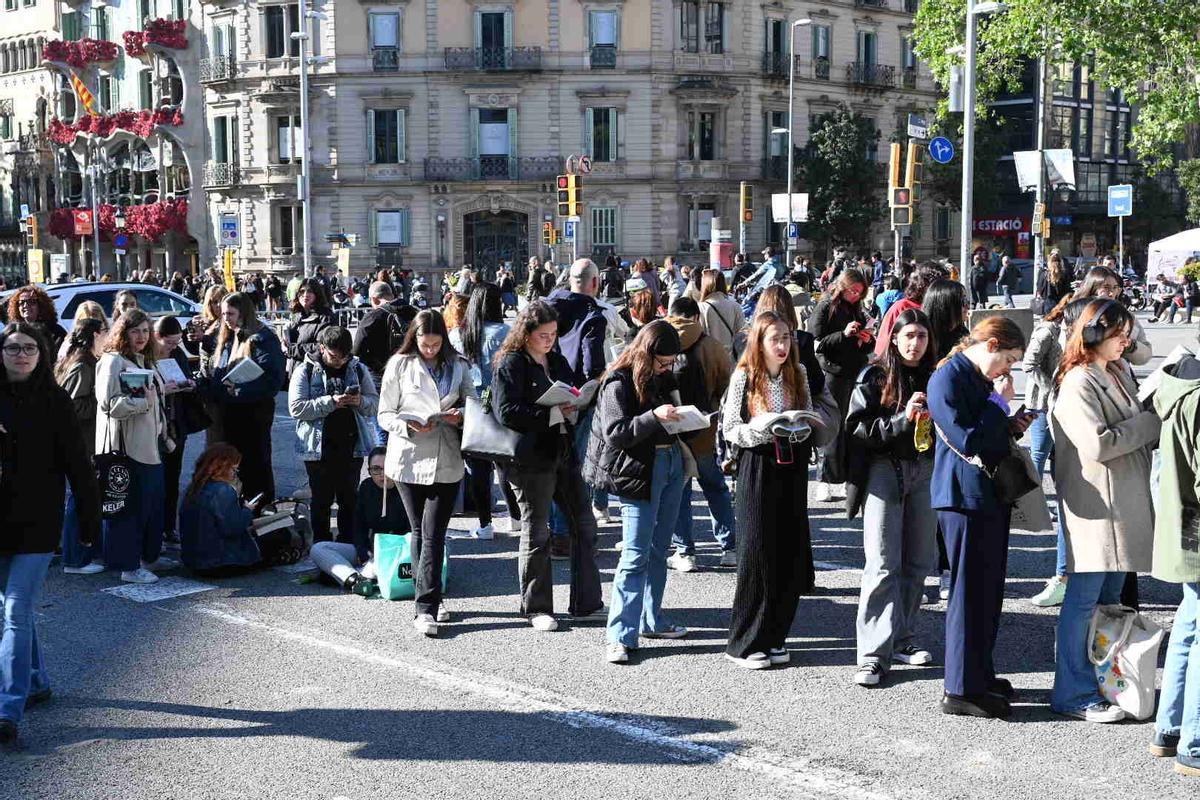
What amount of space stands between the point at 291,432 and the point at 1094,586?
1140 cm

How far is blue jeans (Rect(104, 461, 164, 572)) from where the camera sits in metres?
8.70

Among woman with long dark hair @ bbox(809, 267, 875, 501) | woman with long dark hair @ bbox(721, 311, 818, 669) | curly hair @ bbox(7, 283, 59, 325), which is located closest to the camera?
woman with long dark hair @ bbox(721, 311, 818, 669)

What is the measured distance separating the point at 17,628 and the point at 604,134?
154 ft

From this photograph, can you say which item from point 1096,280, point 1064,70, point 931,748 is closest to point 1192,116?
point 1096,280

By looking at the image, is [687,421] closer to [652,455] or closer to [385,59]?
[652,455]

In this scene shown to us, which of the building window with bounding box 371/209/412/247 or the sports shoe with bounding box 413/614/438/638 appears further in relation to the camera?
the building window with bounding box 371/209/412/247

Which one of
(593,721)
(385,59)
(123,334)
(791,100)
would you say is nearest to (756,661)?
(593,721)

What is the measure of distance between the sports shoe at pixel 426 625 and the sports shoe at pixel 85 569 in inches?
105

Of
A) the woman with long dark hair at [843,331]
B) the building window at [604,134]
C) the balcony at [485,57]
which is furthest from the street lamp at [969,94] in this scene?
the balcony at [485,57]

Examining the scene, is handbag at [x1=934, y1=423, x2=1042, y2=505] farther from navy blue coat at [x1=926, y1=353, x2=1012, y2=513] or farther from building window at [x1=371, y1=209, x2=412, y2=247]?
building window at [x1=371, y1=209, x2=412, y2=247]

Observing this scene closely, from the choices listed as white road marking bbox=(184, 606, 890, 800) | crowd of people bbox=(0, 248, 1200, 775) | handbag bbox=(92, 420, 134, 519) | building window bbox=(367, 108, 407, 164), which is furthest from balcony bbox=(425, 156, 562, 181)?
white road marking bbox=(184, 606, 890, 800)

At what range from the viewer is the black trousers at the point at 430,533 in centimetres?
755

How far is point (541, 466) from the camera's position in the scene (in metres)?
7.37

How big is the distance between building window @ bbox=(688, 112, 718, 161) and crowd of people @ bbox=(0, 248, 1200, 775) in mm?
42622
